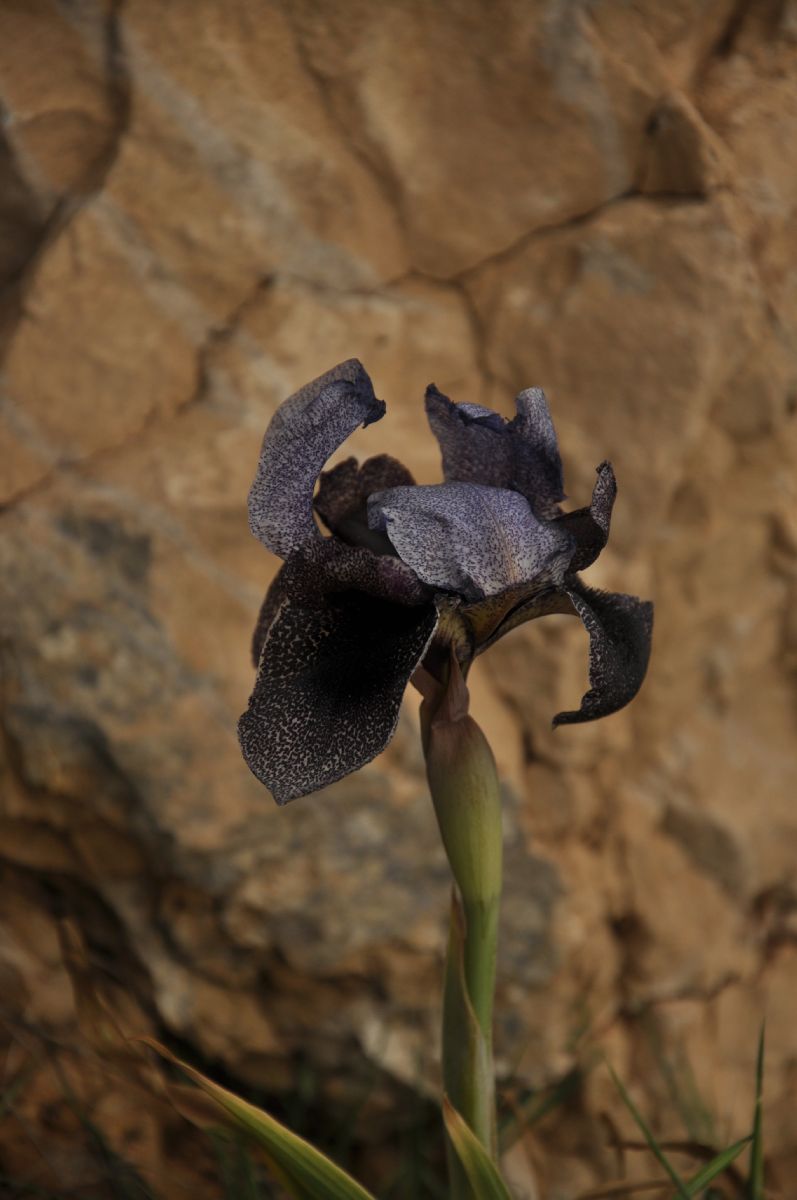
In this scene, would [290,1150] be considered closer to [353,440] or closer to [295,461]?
[295,461]

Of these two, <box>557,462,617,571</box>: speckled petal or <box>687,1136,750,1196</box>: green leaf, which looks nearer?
<box>557,462,617,571</box>: speckled petal

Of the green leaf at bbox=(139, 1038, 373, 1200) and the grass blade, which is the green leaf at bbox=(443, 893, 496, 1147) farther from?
the grass blade

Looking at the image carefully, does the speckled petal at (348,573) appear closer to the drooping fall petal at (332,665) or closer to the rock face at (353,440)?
the drooping fall petal at (332,665)

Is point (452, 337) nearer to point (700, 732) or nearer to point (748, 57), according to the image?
point (748, 57)

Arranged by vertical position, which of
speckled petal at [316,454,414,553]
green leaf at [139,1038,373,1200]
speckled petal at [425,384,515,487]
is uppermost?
speckled petal at [425,384,515,487]

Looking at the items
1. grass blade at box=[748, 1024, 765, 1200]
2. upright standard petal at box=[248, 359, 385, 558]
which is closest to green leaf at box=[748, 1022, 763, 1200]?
grass blade at box=[748, 1024, 765, 1200]
